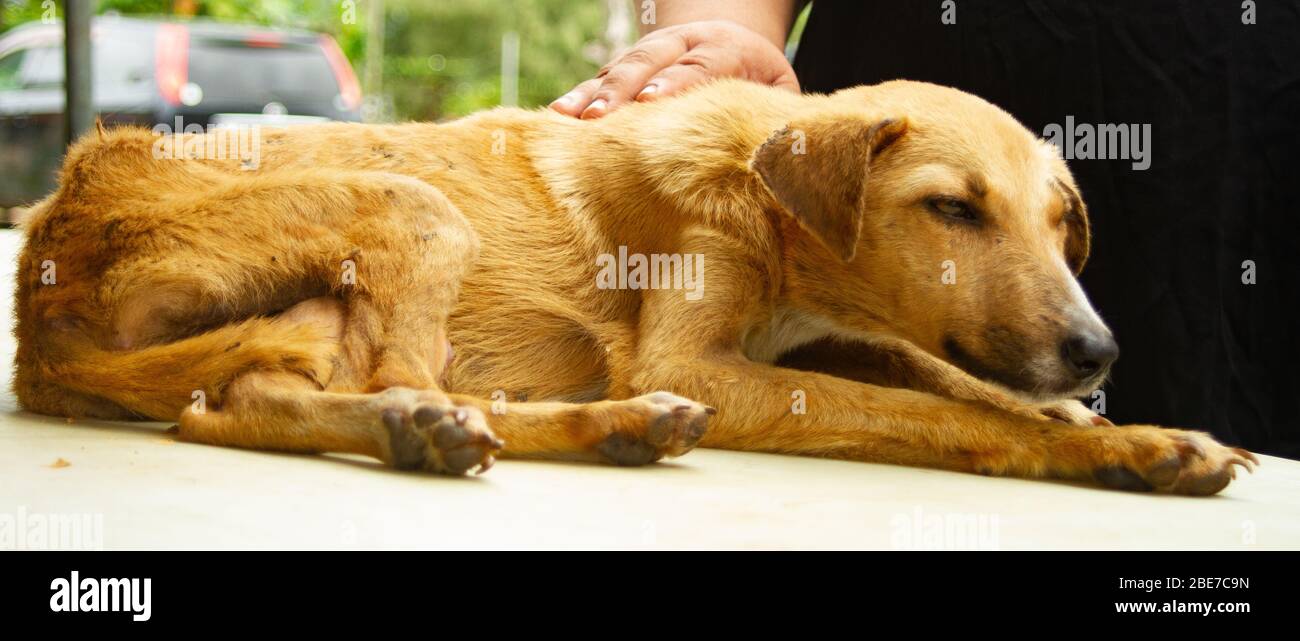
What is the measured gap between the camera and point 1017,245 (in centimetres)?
330

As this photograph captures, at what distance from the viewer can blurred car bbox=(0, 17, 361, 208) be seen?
1459 centimetres

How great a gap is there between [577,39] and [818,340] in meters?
33.2

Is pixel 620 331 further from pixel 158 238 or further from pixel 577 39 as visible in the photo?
pixel 577 39

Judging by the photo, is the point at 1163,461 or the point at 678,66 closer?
the point at 1163,461

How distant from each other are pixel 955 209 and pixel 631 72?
139 centimetres

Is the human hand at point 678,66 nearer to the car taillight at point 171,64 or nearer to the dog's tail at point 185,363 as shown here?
the dog's tail at point 185,363

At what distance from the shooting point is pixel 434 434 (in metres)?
2.78

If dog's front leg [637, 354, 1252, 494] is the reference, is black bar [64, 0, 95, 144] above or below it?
above

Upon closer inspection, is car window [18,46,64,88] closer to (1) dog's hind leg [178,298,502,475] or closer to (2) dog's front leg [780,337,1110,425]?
(1) dog's hind leg [178,298,502,475]

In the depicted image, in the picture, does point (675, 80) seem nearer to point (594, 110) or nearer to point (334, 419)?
point (594, 110)

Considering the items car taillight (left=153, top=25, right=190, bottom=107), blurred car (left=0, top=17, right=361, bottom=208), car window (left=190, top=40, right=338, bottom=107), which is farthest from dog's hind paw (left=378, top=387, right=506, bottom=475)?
car window (left=190, top=40, right=338, bottom=107)

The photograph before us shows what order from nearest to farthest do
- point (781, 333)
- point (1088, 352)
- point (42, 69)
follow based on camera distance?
point (1088, 352)
point (781, 333)
point (42, 69)

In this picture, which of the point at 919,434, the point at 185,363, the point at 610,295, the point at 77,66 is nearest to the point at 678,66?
the point at 610,295

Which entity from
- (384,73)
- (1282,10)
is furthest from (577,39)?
(1282,10)
